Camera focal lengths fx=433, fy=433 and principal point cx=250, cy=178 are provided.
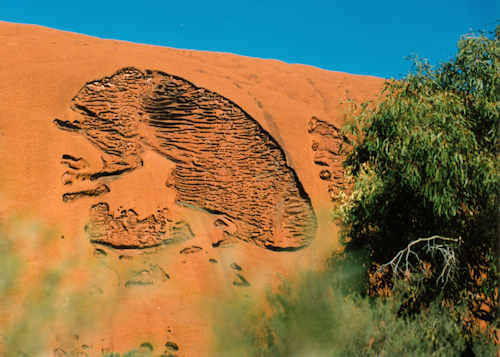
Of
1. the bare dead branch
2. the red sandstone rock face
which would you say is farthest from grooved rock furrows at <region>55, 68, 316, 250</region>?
the bare dead branch

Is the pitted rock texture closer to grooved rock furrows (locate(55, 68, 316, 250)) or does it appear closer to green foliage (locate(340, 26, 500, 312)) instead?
grooved rock furrows (locate(55, 68, 316, 250))

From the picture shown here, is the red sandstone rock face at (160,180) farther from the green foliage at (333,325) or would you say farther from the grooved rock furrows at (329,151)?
the green foliage at (333,325)

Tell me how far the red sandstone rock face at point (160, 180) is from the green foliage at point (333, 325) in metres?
0.39

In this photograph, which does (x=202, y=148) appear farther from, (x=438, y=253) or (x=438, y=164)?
(x=438, y=253)

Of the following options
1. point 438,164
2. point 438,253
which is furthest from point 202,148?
point 438,253

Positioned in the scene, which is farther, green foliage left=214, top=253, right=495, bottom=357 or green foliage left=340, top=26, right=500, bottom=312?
green foliage left=214, top=253, right=495, bottom=357

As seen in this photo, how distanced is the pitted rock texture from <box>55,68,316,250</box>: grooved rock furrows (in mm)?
560

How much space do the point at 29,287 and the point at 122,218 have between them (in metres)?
1.96

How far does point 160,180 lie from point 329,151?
373 cm

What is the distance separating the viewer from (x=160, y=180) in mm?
8875

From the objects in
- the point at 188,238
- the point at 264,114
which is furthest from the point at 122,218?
the point at 264,114

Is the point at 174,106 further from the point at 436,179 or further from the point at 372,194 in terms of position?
the point at 436,179

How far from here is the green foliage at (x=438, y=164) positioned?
624 cm

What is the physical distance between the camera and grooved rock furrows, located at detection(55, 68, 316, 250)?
8688 mm
